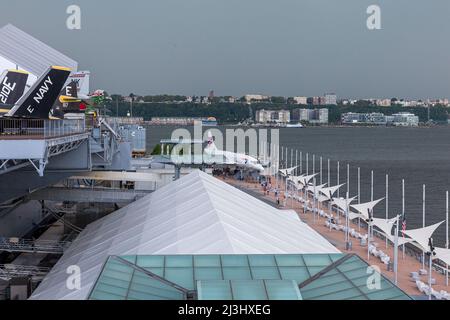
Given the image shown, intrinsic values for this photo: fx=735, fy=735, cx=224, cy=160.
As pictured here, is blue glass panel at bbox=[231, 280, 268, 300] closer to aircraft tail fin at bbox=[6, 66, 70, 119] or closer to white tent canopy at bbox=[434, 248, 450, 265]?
white tent canopy at bbox=[434, 248, 450, 265]

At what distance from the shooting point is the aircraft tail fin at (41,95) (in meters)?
31.7

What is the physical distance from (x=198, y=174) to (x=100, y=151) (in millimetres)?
6360

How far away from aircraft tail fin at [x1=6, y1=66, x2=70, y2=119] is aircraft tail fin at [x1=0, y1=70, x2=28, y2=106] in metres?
6.41

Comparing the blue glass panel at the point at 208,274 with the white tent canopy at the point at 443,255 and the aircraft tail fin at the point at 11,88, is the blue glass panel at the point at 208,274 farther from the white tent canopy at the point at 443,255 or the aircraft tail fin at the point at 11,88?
the aircraft tail fin at the point at 11,88

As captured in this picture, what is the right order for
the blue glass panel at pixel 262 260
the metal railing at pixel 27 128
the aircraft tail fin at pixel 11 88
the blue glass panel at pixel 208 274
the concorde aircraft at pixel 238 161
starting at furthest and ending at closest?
the concorde aircraft at pixel 238 161, the aircraft tail fin at pixel 11 88, the metal railing at pixel 27 128, the blue glass panel at pixel 262 260, the blue glass panel at pixel 208 274

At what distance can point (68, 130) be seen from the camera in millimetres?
36375

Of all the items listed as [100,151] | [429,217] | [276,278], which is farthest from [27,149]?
[429,217]

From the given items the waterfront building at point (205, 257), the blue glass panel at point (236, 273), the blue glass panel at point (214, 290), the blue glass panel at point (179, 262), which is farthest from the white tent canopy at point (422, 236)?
the blue glass panel at point (214, 290)

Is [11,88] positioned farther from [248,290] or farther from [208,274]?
[248,290]

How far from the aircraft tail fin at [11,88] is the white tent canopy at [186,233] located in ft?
31.9

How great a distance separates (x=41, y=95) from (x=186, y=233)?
13481mm

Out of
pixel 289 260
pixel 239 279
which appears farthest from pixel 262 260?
pixel 239 279

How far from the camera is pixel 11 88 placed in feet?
Result: 127

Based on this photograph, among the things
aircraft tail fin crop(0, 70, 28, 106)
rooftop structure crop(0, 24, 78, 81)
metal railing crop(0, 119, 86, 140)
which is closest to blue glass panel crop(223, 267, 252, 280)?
metal railing crop(0, 119, 86, 140)
